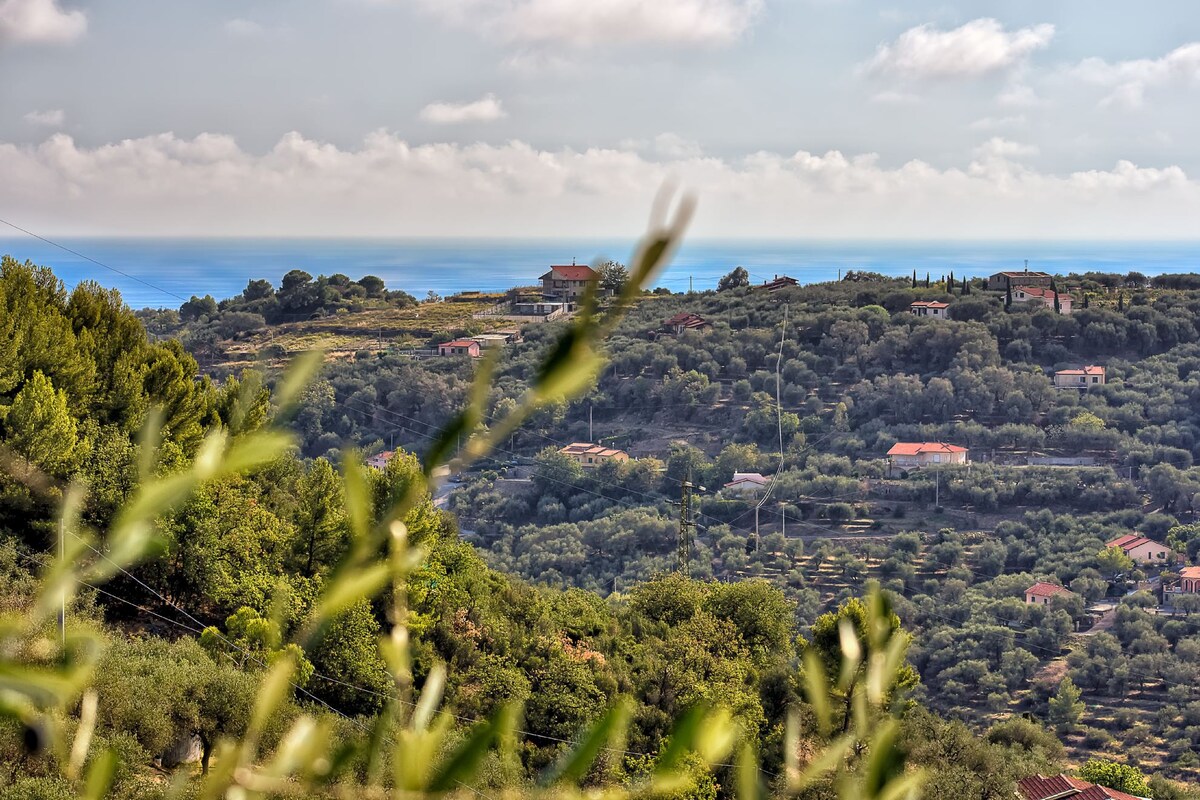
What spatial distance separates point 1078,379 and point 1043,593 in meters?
12.6

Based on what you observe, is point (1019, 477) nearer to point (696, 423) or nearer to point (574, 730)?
point (696, 423)

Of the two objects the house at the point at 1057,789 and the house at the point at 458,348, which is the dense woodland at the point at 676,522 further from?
the house at the point at 458,348

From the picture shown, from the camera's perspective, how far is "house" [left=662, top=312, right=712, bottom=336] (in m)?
37.8

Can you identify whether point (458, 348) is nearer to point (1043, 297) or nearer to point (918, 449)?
point (918, 449)

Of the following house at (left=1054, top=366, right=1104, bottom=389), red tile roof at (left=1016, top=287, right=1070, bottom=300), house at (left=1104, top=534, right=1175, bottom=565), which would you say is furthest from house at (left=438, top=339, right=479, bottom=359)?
red tile roof at (left=1016, top=287, right=1070, bottom=300)

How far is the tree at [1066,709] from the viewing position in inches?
694

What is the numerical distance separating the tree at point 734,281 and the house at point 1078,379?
13.0 metres

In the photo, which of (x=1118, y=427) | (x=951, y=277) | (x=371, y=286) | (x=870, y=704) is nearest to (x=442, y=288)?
(x=371, y=286)

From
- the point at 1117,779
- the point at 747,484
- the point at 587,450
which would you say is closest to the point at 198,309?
the point at 587,450

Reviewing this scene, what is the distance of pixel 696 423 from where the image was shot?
3366 centimetres

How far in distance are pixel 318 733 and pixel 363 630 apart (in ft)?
28.9

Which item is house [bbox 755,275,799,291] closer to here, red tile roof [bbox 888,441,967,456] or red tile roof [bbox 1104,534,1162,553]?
red tile roof [bbox 888,441,967,456]

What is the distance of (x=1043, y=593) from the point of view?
22.3m

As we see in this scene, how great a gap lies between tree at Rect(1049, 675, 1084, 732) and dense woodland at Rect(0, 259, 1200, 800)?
87mm
